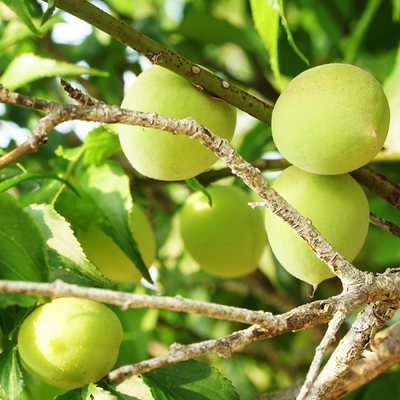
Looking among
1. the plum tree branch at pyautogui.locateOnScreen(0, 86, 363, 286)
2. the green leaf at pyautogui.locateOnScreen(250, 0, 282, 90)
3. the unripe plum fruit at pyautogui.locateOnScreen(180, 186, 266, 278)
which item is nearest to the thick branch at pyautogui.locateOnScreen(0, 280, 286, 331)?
the plum tree branch at pyautogui.locateOnScreen(0, 86, 363, 286)

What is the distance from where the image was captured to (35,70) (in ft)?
2.63

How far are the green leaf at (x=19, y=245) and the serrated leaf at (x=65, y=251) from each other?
0.08m

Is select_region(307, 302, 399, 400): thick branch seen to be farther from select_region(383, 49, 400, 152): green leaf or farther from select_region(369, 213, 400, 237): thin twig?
select_region(383, 49, 400, 152): green leaf

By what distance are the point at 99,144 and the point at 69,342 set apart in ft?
1.09

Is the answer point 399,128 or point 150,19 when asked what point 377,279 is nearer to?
point 399,128

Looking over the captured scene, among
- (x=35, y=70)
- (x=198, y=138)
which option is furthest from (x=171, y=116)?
(x=35, y=70)

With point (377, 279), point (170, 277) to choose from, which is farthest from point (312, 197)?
point (170, 277)

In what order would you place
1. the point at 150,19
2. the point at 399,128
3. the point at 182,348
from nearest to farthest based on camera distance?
the point at 182,348 < the point at 399,128 < the point at 150,19

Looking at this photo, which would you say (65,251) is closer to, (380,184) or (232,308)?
(232,308)

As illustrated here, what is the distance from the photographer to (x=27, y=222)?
0.51 meters

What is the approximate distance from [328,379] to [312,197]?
22 cm

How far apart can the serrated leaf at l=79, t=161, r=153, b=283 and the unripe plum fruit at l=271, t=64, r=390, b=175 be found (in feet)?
0.86

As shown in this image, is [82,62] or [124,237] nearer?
[124,237]

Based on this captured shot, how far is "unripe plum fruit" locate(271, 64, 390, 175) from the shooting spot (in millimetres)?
529
